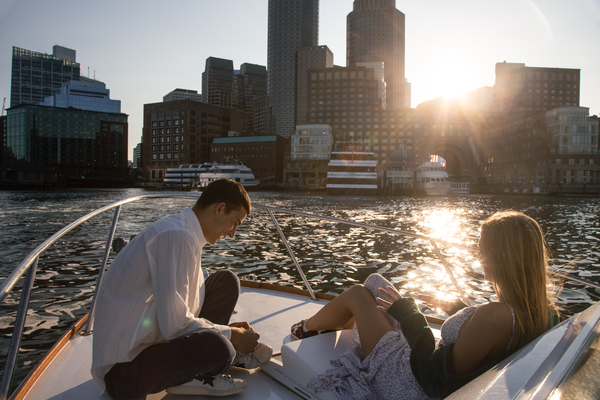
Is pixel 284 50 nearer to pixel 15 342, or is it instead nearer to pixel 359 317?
pixel 359 317

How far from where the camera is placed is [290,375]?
2004mm

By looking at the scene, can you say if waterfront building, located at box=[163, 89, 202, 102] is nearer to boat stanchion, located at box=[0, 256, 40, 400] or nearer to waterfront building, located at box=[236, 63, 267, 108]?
waterfront building, located at box=[236, 63, 267, 108]

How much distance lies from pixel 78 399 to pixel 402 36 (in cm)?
16109

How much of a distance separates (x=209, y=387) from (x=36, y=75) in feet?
Result: 670

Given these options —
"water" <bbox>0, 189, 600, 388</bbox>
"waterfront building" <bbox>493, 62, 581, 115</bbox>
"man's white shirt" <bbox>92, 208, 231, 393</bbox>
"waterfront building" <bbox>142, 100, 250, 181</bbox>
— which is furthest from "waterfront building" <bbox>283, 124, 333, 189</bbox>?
"man's white shirt" <bbox>92, 208, 231, 393</bbox>

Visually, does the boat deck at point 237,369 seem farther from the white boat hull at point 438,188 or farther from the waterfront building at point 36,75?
the waterfront building at point 36,75

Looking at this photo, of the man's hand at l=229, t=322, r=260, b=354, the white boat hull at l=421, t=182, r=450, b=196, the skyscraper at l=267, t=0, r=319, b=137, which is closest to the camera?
the man's hand at l=229, t=322, r=260, b=354

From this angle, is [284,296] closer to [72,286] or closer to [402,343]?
[402,343]

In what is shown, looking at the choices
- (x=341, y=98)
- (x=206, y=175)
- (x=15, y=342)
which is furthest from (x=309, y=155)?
(x=15, y=342)

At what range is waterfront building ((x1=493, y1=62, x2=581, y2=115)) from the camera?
99.8 meters

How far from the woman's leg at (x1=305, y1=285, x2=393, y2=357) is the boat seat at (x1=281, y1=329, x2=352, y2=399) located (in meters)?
0.08

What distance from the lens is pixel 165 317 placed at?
1.66 meters

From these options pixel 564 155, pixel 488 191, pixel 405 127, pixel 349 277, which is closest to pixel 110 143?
pixel 405 127

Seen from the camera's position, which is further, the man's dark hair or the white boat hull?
the white boat hull
